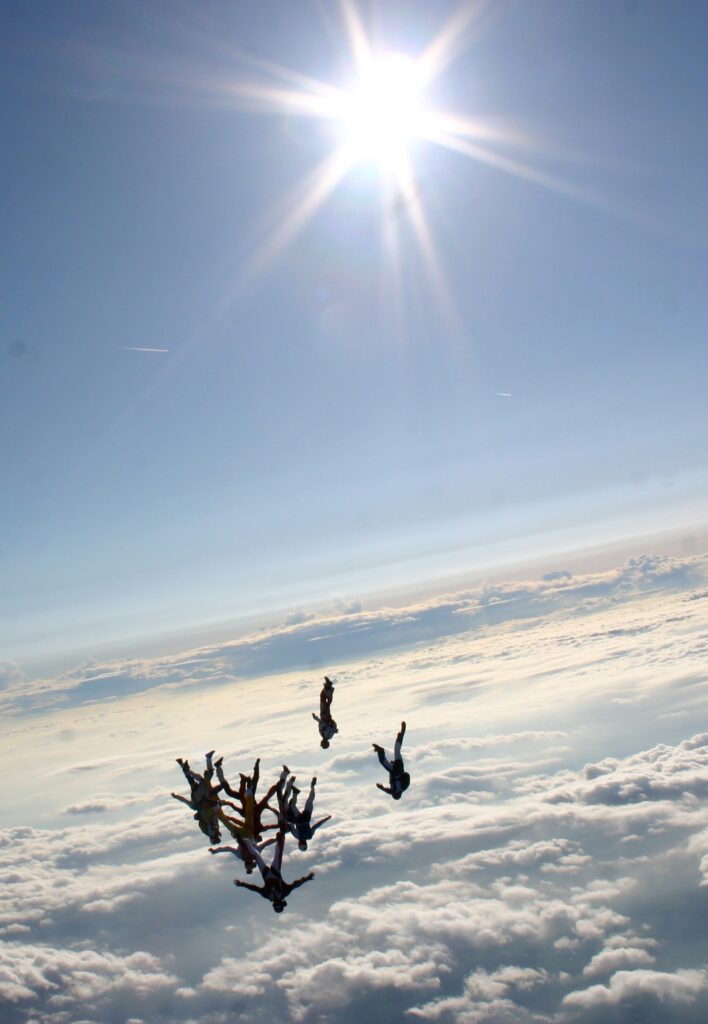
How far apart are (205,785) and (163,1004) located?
24833cm

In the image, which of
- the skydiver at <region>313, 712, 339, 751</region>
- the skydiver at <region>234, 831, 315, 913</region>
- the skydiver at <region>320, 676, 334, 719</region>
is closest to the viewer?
the skydiver at <region>234, 831, 315, 913</region>

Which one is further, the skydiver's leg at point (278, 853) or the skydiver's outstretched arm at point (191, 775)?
the skydiver's outstretched arm at point (191, 775)

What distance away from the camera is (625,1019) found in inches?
7264

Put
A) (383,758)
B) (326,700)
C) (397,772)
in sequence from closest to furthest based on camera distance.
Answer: (383,758) < (397,772) < (326,700)

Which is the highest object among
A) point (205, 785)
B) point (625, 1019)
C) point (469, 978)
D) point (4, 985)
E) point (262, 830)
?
point (205, 785)

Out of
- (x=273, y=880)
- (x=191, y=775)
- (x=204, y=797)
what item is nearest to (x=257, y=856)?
(x=273, y=880)

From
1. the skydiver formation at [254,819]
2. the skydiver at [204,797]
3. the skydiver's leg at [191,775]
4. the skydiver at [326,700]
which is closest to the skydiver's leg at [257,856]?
the skydiver formation at [254,819]

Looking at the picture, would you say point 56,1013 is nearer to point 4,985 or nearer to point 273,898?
point 4,985

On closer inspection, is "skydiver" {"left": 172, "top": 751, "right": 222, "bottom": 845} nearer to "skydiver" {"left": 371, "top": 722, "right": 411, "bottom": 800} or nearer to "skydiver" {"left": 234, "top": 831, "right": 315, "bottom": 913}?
"skydiver" {"left": 234, "top": 831, "right": 315, "bottom": 913}

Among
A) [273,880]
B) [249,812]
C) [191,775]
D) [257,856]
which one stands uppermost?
[191,775]

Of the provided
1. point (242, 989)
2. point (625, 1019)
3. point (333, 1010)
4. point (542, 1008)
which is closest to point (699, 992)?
point (625, 1019)

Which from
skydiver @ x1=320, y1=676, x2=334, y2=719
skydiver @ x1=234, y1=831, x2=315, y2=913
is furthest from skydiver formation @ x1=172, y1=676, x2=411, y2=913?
skydiver @ x1=320, y1=676, x2=334, y2=719

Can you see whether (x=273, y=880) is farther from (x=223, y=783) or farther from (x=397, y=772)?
(x=397, y=772)

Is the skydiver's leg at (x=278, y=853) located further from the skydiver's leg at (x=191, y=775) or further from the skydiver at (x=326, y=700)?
the skydiver at (x=326, y=700)
